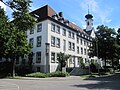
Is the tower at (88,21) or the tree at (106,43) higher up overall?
the tower at (88,21)

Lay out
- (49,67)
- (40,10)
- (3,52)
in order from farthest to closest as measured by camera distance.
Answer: (40,10) < (49,67) < (3,52)

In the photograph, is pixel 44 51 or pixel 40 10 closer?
pixel 44 51

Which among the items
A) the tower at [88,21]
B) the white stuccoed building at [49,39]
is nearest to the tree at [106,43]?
the white stuccoed building at [49,39]

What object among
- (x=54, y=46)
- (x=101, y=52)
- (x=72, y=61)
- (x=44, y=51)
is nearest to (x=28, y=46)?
(x=44, y=51)

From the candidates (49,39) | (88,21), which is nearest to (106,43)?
(49,39)

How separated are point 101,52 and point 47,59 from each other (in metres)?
14.5

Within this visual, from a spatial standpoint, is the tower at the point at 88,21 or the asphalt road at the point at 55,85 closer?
the asphalt road at the point at 55,85

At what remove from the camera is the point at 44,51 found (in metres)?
36.8

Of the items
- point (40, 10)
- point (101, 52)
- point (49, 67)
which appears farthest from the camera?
point (101, 52)

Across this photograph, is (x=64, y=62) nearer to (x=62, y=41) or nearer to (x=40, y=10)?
(x=62, y=41)

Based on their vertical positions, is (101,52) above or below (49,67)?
above

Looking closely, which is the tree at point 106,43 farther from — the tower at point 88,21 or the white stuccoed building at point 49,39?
the tower at point 88,21

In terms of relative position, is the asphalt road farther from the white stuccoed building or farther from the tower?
the tower

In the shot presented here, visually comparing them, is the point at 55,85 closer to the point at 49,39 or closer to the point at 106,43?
the point at 49,39
